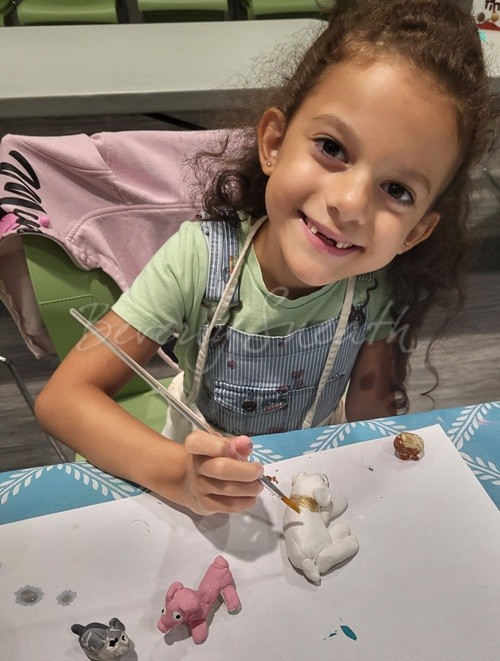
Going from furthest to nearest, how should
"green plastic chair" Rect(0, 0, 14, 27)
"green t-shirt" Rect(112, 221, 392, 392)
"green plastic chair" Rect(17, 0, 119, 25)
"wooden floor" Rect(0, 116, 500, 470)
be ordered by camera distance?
"green plastic chair" Rect(0, 0, 14, 27), "green plastic chair" Rect(17, 0, 119, 25), "wooden floor" Rect(0, 116, 500, 470), "green t-shirt" Rect(112, 221, 392, 392)

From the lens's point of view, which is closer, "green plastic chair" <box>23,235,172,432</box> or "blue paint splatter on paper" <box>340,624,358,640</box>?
"blue paint splatter on paper" <box>340,624,358,640</box>

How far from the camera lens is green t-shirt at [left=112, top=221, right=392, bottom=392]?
666 mm

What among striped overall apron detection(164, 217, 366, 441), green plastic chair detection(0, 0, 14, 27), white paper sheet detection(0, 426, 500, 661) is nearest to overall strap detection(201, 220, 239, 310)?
striped overall apron detection(164, 217, 366, 441)

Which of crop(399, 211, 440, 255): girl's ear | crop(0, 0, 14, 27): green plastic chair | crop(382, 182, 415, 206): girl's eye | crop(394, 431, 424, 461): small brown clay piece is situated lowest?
crop(394, 431, 424, 461): small brown clay piece

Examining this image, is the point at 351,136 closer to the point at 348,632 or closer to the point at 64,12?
the point at 348,632

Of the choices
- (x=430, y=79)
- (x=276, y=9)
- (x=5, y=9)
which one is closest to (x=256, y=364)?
(x=430, y=79)

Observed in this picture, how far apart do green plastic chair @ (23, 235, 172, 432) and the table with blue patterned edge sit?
0.21 meters

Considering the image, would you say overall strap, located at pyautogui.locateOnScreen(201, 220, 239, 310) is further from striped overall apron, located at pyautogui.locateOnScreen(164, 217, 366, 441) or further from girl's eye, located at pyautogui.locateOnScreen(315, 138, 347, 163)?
girl's eye, located at pyautogui.locateOnScreen(315, 138, 347, 163)

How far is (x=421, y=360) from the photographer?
1.40 meters

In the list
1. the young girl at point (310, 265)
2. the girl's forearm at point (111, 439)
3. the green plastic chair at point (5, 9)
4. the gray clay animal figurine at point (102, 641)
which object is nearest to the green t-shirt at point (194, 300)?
the young girl at point (310, 265)

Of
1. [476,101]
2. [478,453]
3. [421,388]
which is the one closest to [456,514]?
[478,453]

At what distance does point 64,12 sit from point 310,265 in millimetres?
1746

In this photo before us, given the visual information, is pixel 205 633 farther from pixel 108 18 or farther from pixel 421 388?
pixel 108 18

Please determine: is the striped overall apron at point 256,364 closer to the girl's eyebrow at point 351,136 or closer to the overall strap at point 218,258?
the overall strap at point 218,258
